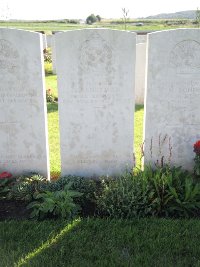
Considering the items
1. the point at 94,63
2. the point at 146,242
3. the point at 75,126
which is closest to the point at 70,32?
the point at 94,63

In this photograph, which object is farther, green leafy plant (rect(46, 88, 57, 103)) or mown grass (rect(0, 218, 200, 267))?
green leafy plant (rect(46, 88, 57, 103))

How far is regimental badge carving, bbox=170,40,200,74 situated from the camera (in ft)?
16.5

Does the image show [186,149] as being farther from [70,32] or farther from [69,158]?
[70,32]

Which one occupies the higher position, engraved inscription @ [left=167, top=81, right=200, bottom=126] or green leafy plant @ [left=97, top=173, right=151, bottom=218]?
engraved inscription @ [left=167, top=81, right=200, bottom=126]

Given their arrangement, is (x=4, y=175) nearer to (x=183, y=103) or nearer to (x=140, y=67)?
(x=183, y=103)

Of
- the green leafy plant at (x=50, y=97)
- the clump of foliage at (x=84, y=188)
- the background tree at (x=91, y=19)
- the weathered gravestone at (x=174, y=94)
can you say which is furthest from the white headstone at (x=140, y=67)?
the background tree at (x=91, y=19)

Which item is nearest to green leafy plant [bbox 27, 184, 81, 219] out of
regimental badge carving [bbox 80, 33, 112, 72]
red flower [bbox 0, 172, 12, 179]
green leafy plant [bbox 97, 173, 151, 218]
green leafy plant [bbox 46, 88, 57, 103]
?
green leafy plant [bbox 97, 173, 151, 218]

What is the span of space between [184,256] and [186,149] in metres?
2.19

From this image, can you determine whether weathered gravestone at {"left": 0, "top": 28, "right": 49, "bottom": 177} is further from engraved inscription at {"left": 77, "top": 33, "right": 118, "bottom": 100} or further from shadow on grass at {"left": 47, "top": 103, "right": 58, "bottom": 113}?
shadow on grass at {"left": 47, "top": 103, "right": 58, "bottom": 113}

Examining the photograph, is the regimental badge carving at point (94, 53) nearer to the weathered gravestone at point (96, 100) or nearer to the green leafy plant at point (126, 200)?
the weathered gravestone at point (96, 100)

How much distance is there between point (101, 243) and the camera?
3.87m

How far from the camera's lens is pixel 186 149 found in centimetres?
552

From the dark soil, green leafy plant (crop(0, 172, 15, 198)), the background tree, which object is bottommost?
the dark soil

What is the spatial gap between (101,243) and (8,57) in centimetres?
298
